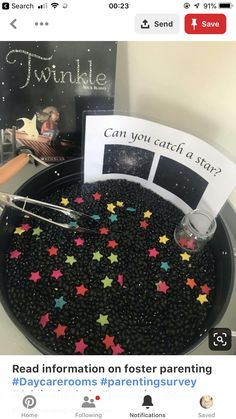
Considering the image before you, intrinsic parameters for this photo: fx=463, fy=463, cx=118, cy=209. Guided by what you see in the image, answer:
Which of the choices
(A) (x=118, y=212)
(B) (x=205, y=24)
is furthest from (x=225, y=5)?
(A) (x=118, y=212)

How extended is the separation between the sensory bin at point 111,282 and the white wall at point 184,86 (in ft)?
0.34

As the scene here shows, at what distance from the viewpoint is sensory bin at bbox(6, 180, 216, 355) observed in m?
0.45

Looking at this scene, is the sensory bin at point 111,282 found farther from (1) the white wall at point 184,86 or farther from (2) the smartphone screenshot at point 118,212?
(1) the white wall at point 184,86

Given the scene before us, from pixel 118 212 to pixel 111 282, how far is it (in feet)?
0.28

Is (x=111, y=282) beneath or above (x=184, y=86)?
beneath

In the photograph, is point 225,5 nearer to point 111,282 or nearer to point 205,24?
Answer: point 205,24

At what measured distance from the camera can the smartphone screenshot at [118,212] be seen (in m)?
0.44

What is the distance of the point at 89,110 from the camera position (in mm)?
507

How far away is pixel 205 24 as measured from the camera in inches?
17.0

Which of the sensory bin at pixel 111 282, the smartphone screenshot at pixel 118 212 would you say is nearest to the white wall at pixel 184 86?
the smartphone screenshot at pixel 118 212

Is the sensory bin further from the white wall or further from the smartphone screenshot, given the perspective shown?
the white wall

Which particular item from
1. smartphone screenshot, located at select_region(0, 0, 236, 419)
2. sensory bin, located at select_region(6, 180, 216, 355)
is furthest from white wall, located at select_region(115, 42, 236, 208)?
sensory bin, located at select_region(6, 180, 216, 355)

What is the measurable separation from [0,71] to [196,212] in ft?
0.82

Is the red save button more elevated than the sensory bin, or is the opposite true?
the red save button
